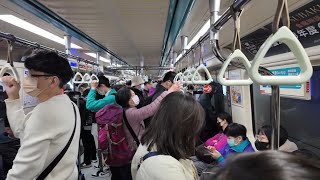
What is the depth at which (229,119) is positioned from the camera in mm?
4016

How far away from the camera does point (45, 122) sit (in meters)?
1.32

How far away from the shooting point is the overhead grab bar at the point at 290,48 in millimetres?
620

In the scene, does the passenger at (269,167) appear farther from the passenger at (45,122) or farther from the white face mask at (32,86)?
the white face mask at (32,86)

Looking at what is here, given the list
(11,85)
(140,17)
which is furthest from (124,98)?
(11,85)

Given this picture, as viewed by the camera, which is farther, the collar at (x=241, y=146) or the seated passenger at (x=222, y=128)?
the seated passenger at (x=222, y=128)

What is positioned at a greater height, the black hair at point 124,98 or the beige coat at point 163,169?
the black hair at point 124,98

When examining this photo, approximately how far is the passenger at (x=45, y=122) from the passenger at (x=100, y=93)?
62.9 inches

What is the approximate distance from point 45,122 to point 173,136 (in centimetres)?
67

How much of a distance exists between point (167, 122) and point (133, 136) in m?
1.54

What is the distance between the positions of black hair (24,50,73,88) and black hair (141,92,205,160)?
0.66 metres

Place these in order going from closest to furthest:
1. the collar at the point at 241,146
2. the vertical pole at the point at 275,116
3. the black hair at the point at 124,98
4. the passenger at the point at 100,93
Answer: the vertical pole at the point at 275,116 → the black hair at the point at 124,98 → the collar at the point at 241,146 → the passenger at the point at 100,93

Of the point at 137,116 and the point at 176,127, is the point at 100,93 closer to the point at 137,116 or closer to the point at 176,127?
the point at 137,116

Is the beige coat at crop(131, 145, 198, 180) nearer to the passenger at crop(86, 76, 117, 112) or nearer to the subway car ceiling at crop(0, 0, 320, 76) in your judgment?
the subway car ceiling at crop(0, 0, 320, 76)

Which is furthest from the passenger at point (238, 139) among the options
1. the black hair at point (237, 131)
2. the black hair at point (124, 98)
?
the black hair at point (124, 98)
